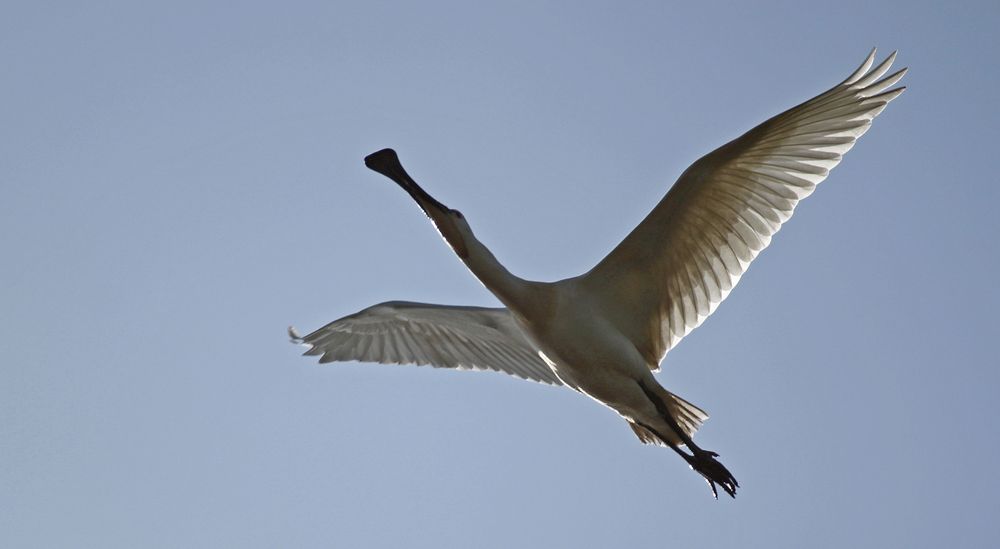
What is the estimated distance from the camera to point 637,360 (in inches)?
373

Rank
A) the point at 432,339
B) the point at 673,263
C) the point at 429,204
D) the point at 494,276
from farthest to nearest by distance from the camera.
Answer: the point at 432,339, the point at 673,263, the point at 429,204, the point at 494,276

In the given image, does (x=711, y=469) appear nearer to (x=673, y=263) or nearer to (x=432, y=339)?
(x=673, y=263)

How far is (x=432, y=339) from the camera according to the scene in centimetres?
1153

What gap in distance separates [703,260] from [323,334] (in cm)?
380

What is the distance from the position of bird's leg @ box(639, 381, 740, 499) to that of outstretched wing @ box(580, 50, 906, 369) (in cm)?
86

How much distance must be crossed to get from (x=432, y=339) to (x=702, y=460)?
3.07m

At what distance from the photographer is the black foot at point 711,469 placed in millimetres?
9500

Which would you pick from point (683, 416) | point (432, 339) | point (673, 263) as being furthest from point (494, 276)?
point (432, 339)

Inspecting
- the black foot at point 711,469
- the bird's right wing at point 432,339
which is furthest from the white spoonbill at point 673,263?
the bird's right wing at point 432,339

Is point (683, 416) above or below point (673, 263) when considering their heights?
below

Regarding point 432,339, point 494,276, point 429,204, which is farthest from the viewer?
point 432,339

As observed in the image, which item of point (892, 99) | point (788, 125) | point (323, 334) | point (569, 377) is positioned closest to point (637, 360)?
point (569, 377)

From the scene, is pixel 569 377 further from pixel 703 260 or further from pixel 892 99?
pixel 892 99

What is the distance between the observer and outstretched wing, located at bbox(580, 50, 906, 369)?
377 inches
